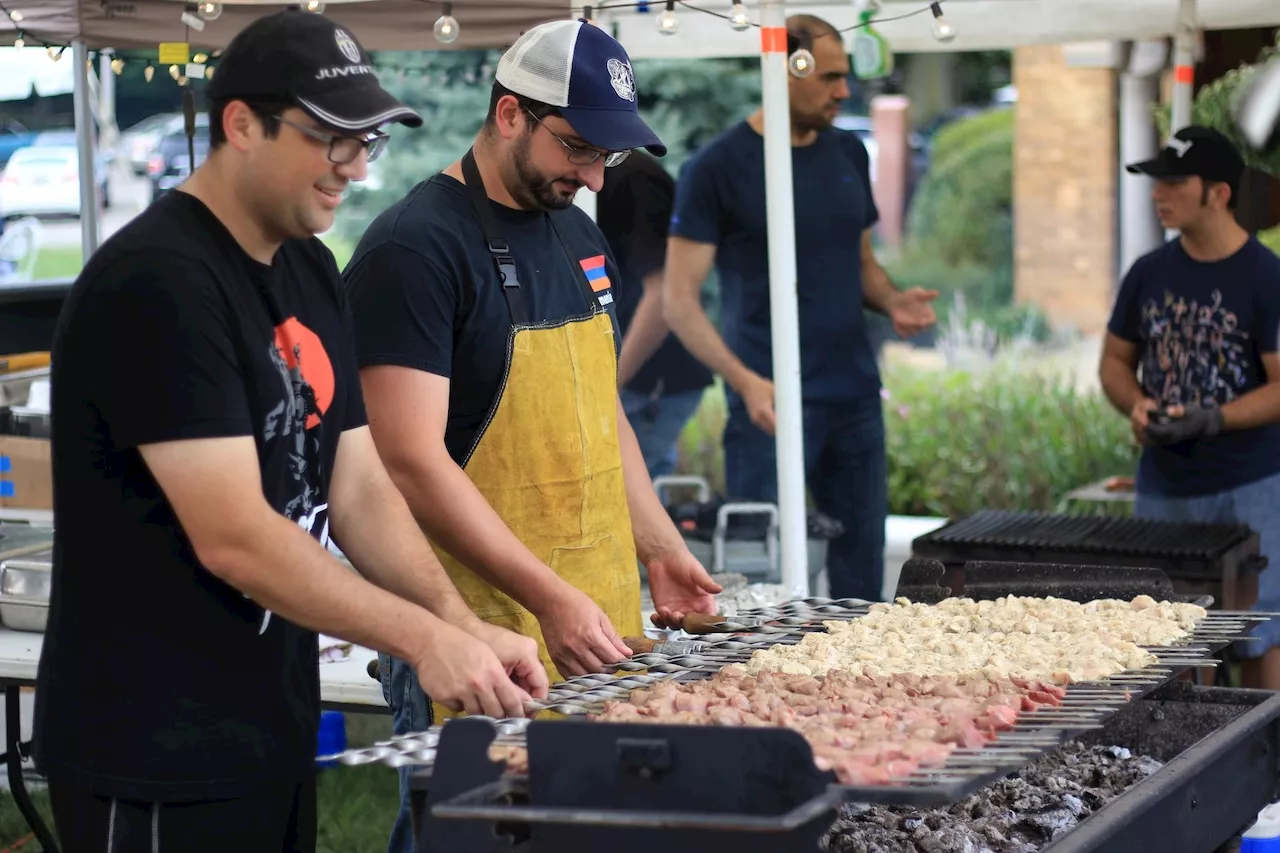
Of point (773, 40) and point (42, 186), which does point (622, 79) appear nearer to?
point (773, 40)

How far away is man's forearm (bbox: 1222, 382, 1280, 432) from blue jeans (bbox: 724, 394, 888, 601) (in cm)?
126

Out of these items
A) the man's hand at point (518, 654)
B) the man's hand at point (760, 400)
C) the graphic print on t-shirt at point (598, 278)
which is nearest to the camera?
the man's hand at point (518, 654)

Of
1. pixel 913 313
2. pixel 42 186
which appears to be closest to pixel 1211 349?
pixel 913 313

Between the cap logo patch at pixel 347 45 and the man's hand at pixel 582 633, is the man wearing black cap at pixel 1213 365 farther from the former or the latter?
the cap logo patch at pixel 347 45

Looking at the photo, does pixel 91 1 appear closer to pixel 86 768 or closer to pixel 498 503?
pixel 498 503

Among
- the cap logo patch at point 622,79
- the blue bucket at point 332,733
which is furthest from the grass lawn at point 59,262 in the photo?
the cap logo patch at point 622,79

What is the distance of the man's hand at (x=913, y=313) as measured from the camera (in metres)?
5.43

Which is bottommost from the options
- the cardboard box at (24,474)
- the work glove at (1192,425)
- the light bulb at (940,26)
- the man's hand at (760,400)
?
the cardboard box at (24,474)

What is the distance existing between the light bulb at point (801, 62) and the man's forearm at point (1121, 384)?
1.44 metres

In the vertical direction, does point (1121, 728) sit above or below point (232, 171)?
below

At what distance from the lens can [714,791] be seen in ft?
6.57

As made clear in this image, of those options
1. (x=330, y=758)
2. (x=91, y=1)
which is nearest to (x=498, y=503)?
(x=330, y=758)

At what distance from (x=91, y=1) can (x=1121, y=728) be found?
4.09 metres

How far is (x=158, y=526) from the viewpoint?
2.27 meters
